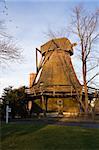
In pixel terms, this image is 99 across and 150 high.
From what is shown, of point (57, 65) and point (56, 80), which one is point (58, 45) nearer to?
point (57, 65)

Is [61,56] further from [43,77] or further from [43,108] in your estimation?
[43,108]

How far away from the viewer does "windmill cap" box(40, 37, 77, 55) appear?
40.4 metres

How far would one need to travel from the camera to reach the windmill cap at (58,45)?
1592 inches

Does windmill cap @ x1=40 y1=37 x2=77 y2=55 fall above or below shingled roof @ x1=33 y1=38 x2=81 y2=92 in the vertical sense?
above

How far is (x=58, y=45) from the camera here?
137 feet

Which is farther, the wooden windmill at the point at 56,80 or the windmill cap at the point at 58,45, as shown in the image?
the windmill cap at the point at 58,45

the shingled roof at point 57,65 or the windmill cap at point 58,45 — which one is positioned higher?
the windmill cap at point 58,45

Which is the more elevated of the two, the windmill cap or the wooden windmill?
the windmill cap

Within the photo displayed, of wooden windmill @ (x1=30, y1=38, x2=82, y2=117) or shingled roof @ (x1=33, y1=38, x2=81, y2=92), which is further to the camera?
shingled roof @ (x1=33, y1=38, x2=81, y2=92)

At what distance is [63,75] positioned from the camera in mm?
41281

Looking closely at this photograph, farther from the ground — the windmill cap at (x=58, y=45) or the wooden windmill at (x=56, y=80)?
the windmill cap at (x=58, y=45)

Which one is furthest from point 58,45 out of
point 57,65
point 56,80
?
point 56,80

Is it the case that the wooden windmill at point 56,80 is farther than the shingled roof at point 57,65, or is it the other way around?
the shingled roof at point 57,65

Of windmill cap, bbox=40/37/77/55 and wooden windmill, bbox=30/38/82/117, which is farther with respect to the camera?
windmill cap, bbox=40/37/77/55
